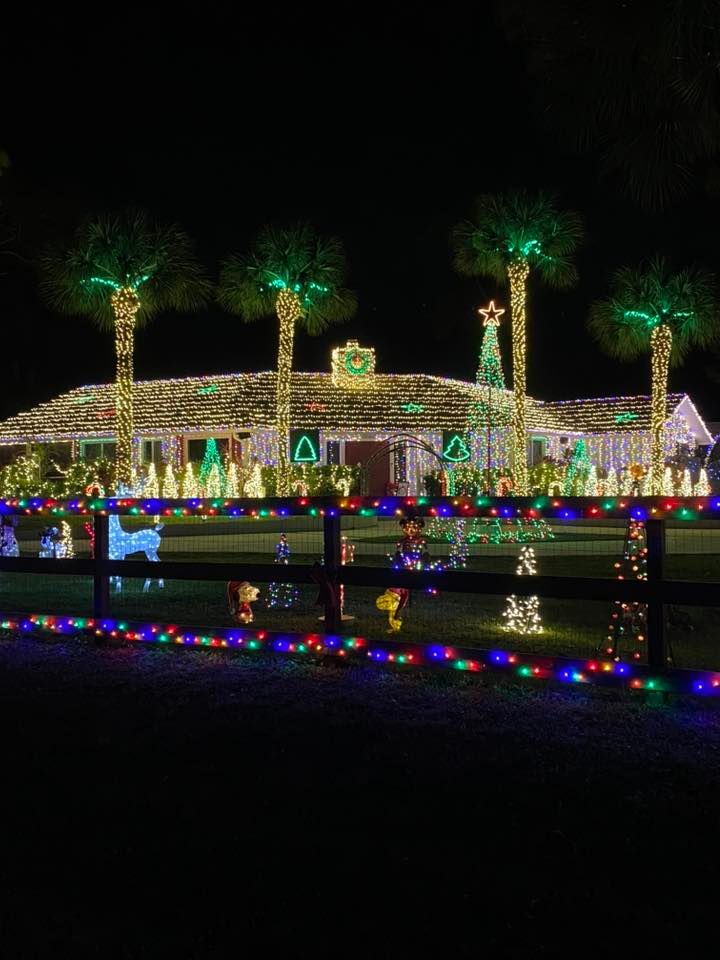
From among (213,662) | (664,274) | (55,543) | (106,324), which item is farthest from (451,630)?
(664,274)

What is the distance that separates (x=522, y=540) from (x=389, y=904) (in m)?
17.5

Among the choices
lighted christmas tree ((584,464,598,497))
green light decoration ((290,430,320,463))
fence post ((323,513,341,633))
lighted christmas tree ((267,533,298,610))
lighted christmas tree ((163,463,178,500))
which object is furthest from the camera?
green light decoration ((290,430,320,463))

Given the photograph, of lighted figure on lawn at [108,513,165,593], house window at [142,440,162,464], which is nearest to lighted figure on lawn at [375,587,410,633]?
lighted figure on lawn at [108,513,165,593]

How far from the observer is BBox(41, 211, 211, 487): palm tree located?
2927 cm

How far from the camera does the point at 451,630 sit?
952cm

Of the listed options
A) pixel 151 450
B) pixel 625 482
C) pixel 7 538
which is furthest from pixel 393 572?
pixel 151 450

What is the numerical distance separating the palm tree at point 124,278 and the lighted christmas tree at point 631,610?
23.7 metres

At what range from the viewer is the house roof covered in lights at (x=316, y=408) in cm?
3541

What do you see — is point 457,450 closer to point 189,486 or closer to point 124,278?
point 189,486

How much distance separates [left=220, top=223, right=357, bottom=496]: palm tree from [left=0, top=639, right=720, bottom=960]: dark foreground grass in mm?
25775

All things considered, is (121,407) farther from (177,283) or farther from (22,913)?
(22,913)

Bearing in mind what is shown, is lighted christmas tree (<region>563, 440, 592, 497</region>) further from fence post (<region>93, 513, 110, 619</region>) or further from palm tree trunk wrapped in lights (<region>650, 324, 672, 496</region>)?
fence post (<region>93, 513, 110, 619</region>)

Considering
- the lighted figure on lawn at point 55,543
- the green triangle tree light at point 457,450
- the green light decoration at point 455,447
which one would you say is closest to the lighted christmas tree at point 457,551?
the lighted figure on lawn at point 55,543

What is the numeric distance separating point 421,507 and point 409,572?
53 cm
